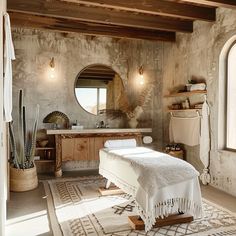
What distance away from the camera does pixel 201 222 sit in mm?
2916

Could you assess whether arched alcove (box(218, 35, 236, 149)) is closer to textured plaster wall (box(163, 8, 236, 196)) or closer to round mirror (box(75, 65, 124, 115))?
textured plaster wall (box(163, 8, 236, 196))

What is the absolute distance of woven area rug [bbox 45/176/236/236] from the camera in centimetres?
269

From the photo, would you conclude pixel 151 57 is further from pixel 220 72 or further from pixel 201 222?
pixel 201 222

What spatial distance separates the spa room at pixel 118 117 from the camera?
2793 mm

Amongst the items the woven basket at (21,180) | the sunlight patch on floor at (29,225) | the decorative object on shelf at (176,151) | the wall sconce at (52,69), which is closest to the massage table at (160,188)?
the sunlight patch on floor at (29,225)

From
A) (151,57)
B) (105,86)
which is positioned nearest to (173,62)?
(151,57)

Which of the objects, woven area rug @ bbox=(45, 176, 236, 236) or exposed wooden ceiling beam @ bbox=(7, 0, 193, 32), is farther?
exposed wooden ceiling beam @ bbox=(7, 0, 193, 32)

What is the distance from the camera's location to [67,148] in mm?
5117

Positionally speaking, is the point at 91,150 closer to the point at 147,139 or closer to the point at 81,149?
the point at 81,149

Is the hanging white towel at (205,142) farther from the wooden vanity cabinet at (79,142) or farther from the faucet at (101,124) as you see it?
the faucet at (101,124)

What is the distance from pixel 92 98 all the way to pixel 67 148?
A: 1316 millimetres

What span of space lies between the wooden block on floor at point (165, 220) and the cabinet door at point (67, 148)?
248 centimetres

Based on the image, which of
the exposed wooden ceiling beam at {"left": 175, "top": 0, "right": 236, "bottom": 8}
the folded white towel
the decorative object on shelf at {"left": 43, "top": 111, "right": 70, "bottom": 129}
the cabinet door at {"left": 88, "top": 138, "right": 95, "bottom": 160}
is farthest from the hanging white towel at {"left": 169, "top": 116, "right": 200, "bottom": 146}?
the decorative object on shelf at {"left": 43, "top": 111, "right": 70, "bottom": 129}

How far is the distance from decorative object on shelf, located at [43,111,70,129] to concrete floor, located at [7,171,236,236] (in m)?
1.32
